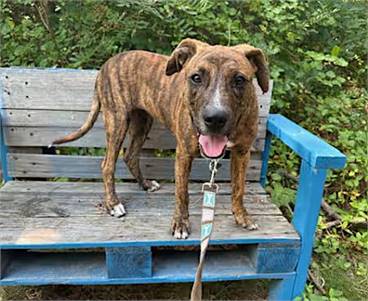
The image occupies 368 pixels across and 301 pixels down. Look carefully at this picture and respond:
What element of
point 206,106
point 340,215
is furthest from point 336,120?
point 206,106

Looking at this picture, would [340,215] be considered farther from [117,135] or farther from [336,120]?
[117,135]

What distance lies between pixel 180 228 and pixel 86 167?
108 cm

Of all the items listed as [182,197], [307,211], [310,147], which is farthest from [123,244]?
[310,147]

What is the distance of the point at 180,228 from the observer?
6.78 ft

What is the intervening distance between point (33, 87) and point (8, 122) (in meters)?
0.31

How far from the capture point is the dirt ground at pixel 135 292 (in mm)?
2410

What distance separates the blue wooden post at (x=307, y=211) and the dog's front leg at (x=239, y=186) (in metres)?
0.26

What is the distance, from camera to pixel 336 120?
336 cm

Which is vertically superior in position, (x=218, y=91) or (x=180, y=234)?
(x=218, y=91)

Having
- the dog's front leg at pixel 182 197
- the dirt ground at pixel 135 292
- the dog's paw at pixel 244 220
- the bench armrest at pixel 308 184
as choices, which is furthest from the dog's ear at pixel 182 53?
the dirt ground at pixel 135 292

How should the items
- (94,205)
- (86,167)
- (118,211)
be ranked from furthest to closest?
(86,167), (94,205), (118,211)

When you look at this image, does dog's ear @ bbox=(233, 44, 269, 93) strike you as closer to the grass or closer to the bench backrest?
the bench backrest

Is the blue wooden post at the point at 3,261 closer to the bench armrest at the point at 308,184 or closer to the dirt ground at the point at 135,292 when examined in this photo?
the dirt ground at the point at 135,292

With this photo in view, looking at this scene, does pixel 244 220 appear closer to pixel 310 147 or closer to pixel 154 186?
pixel 310 147
